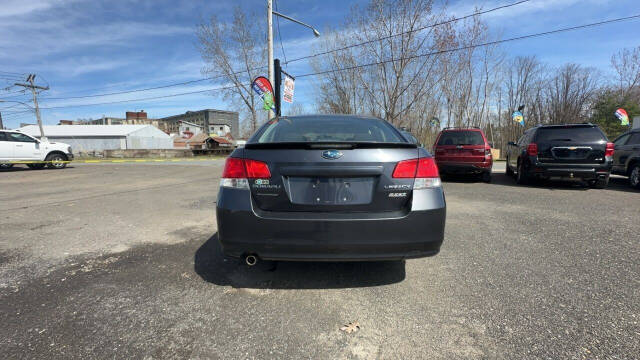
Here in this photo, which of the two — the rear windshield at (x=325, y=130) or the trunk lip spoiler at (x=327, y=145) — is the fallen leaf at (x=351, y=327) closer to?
the trunk lip spoiler at (x=327, y=145)

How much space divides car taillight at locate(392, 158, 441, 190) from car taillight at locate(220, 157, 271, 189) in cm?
101

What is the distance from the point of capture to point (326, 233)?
2221 mm

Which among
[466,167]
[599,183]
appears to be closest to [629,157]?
[599,183]

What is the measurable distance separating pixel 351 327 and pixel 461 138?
26.8 feet

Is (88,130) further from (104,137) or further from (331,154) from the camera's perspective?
(331,154)

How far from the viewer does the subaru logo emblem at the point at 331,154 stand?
7.46 feet

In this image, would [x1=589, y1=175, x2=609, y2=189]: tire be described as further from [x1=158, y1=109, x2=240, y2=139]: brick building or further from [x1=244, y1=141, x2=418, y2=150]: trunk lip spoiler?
[x1=158, y1=109, x2=240, y2=139]: brick building

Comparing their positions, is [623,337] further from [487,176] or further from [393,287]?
[487,176]

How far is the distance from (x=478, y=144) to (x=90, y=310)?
30.1 ft

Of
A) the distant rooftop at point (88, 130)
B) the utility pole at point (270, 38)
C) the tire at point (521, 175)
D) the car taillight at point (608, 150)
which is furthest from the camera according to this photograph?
the distant rooftop at point (88, 130)

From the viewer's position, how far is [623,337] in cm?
191

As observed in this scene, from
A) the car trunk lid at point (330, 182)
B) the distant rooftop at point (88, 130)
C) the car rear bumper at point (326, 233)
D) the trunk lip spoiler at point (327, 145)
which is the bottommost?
the car rear bumper at point (326, 233)

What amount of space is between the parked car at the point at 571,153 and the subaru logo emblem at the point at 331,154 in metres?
7.50

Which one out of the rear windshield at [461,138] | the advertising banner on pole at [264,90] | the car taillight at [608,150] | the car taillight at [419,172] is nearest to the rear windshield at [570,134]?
the car taillight at [608,150]
